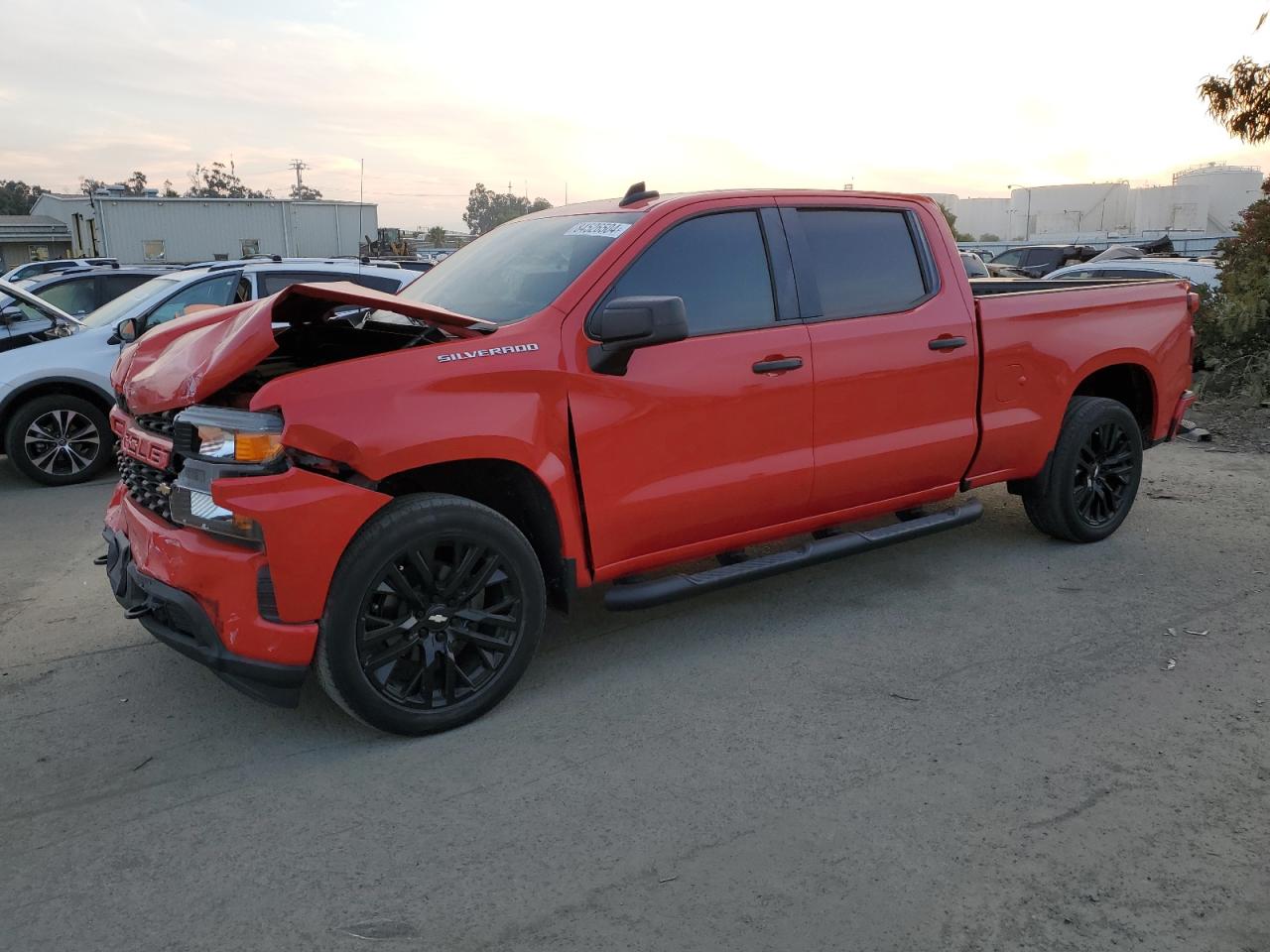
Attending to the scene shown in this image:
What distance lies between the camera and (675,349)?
4109 mm

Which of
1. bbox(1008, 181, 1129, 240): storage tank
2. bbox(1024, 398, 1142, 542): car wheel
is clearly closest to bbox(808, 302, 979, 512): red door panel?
bbox(1024, 398, 1142, 542): car wheel

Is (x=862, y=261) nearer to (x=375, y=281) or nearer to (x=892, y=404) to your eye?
(x=892, y=404)

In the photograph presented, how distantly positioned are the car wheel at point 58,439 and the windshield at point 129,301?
0.96 meters

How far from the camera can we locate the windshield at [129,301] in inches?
345

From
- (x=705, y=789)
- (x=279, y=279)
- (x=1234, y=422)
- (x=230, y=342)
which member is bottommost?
(x=705, y=789)

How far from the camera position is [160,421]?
148 inches

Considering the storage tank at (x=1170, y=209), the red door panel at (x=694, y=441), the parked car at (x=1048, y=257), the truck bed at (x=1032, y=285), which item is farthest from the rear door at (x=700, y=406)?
the storage tank at (x=1170, y=209)

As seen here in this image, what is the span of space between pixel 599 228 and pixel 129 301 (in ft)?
21.2

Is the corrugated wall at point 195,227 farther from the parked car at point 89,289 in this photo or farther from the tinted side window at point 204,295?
the tinted side window at point 204,295

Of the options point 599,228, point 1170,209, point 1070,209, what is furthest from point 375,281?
point 1070,209

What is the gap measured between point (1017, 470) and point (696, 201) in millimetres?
2398

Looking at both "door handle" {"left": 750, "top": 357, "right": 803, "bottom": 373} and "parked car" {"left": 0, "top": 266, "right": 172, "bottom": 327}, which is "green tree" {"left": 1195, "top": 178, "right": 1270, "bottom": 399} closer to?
"door handle" {"left": 750, "top": 357, "right": 803, "bottom": 373}

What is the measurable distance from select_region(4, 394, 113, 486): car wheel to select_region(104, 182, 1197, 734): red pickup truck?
436 cm

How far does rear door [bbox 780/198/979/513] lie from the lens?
4.59 metres
